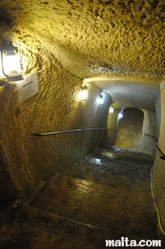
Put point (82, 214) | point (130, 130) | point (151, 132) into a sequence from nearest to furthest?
point (82, 214) → point (151, 132) → point (130, 130)

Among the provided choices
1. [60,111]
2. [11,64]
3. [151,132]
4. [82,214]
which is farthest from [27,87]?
[151,132]

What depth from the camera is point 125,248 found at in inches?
76.9

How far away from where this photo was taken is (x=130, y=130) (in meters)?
14.8

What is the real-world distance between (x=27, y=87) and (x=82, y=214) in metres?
2.09

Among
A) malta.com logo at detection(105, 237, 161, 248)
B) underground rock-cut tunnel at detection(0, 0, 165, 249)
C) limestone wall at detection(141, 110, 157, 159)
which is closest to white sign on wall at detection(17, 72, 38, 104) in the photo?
underground rock-cut tunnel at detection(0, 0, 165, 249)

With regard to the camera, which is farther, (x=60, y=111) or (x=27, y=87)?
(x=60, y=111)

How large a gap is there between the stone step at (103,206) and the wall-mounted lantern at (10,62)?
2.09 m

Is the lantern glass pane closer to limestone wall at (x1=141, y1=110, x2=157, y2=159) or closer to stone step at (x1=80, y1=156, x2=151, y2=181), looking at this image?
stone step at (x1=80, y1=156, x2=151, y2=181)

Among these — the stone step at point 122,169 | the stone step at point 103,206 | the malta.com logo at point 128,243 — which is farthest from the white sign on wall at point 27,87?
the stone step at point 122,169

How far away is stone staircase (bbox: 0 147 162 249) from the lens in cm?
203

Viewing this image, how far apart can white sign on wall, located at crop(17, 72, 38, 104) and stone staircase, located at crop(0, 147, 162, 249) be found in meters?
1.59

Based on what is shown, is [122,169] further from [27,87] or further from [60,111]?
[27,87]

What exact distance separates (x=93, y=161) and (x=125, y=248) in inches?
167

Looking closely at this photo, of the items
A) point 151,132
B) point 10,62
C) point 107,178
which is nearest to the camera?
point 10,62
